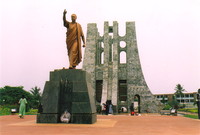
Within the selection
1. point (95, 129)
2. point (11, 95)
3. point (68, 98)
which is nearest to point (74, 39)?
point (68, 98)

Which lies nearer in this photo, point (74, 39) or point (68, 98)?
point (68, 98)

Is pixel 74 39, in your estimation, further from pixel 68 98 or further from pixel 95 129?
pixel 95 129

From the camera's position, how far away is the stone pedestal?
9.11 m

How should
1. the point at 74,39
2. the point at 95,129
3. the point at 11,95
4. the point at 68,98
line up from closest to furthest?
the point at 95,129 → the point at 68,98 → the point at 74,39 → the point at 11,95

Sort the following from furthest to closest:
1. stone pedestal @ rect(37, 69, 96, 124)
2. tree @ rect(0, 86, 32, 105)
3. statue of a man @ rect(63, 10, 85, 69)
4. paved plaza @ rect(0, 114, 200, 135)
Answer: tree @ rect(0, 86, 32, 105), statue of a man @ rect(63, 10, 85, 69), stone pedestal @ rect(37, 69, 96, 124), paved plaza @ rect(0, 114, 200, 135)

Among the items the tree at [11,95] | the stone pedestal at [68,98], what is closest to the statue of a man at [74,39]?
the stone pedestal at [68,98]

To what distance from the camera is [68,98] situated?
9.45 m

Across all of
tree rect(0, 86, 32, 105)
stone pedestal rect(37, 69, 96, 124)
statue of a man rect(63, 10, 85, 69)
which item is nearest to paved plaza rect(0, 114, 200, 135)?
stone pedestal rect(37, 69, 96, 124)

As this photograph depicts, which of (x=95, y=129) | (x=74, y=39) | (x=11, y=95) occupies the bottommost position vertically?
(x=95, y=129)

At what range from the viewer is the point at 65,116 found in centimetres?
919

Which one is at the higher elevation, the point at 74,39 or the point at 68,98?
the point at 74,39

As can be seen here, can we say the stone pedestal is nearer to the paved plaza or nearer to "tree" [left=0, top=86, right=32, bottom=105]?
the paved plaza

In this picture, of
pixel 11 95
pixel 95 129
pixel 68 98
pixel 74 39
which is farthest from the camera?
pixel 11 95

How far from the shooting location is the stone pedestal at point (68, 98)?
9109 millimetres
